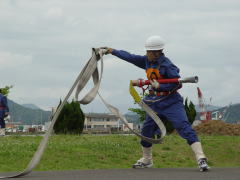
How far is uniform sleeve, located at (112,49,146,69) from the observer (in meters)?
7.84

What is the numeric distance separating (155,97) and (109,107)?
2.47 ft

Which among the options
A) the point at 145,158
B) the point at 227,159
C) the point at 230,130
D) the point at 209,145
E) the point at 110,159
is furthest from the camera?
the point at 230,130

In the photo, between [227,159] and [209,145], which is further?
[209,145]

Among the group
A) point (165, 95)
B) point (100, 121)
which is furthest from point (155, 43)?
point (100, 121)

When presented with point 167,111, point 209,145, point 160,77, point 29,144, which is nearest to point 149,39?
point 160,77

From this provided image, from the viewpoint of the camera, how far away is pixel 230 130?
83.4 feet

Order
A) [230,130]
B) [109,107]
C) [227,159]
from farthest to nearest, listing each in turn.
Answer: [230,130]
[227,159]
[109,107]

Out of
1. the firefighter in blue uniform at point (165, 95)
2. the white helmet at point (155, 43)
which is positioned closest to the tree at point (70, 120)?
the firefighter in blue uniform at point (165, 95)

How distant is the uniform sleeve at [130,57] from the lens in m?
7.84

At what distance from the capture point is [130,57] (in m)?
7.86

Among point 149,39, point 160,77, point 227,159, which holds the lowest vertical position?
point 227,159

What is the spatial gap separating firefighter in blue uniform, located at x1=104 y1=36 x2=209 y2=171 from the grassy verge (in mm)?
3365

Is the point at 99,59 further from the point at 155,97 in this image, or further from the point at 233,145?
the point at 233,145

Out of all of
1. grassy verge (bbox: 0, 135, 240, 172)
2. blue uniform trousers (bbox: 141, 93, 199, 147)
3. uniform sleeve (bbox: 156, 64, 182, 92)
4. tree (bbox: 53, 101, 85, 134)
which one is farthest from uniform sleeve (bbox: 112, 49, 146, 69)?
tree (bbox: 53, 101, 85, 134)
